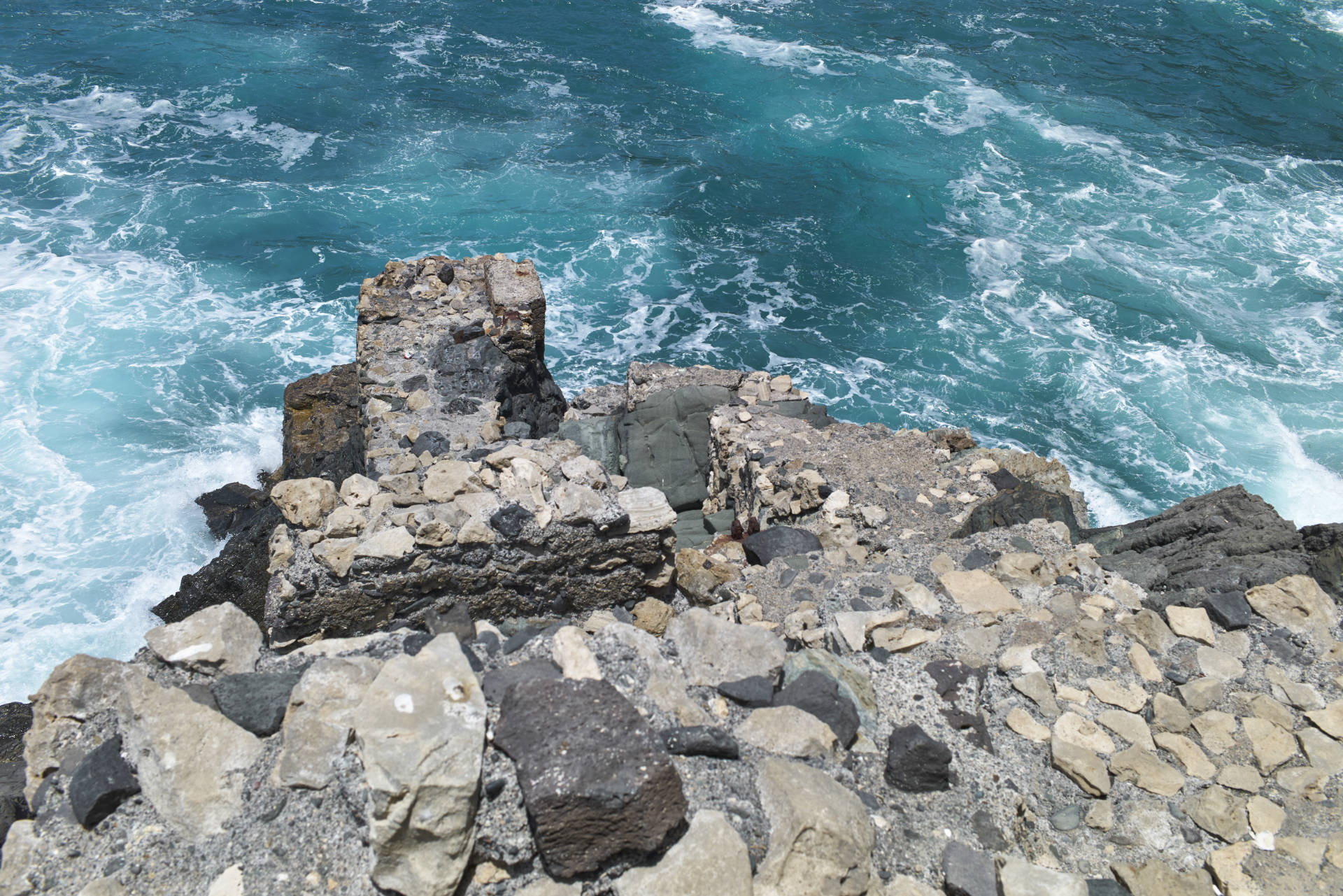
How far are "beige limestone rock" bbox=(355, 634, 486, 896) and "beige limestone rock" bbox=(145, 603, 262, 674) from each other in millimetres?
1011

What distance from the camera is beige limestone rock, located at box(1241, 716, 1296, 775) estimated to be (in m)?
4.43

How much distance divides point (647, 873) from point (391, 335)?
19.6ft

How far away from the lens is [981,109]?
22531 mm

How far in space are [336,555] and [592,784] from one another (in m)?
2.59

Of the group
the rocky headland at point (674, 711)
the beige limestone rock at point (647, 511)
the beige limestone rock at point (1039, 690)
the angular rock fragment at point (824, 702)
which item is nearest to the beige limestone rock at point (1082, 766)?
the rocky headland at point (674, 711)

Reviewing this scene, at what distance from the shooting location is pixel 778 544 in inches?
287

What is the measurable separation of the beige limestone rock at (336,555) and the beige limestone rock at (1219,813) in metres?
4.75

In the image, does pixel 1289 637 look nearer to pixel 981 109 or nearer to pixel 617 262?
pixel 617 262

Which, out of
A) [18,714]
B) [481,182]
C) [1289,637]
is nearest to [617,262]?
[481,182]

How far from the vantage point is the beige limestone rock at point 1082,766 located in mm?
4293

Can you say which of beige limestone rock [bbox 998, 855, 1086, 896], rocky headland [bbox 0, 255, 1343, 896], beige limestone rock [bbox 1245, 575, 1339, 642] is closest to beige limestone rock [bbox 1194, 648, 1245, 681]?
rocky headland [bbox 0, 255, 1343, 896]

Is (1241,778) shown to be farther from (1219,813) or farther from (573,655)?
(573,655)

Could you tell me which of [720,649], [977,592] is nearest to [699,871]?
[720,649]

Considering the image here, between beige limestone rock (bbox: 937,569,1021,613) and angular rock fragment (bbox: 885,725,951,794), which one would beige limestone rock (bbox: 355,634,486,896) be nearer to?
angular rock fragment (bbox: 885,725,951,794)
